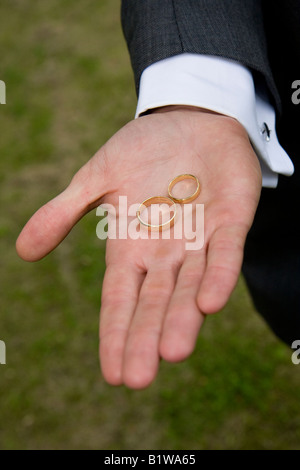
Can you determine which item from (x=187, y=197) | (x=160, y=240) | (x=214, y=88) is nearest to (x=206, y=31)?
(x=214, y=88)

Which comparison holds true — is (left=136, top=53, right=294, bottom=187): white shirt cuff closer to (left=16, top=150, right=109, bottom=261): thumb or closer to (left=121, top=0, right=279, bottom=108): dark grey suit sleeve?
(left=121, top=0, right=279, bottom=108): dark grey suit sleeve

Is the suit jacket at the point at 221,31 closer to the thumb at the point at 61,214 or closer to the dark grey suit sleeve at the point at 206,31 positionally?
the dark grey suit sleeve at the point at 206,31

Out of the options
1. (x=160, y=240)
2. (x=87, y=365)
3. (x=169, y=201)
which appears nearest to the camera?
(x=160, y=240)

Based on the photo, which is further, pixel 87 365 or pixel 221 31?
pixel 87 365

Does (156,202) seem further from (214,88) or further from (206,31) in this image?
(206,31)

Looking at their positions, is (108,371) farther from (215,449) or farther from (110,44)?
(110,44)

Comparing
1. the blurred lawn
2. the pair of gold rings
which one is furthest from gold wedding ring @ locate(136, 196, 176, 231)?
the blurred lawn

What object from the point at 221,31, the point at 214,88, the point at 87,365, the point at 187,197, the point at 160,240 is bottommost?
the point at 87,365

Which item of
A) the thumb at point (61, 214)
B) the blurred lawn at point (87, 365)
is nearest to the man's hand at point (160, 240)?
the thumb at point (61, 214)
